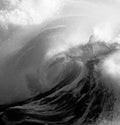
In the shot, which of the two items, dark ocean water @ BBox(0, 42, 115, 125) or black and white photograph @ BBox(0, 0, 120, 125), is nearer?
dark ocean water @ BBox(0, 42, 115, 125)

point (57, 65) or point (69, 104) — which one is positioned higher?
point (57, 65)

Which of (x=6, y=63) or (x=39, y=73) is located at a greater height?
(x=6, y=63)

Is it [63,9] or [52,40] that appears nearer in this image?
[52,40]

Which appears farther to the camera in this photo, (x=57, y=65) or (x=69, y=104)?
(x=57, y=65)

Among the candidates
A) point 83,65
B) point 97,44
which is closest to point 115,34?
point 97,44

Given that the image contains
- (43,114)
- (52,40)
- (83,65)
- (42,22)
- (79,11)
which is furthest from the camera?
(79,11)

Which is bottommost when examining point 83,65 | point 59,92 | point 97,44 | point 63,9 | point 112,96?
point 112,96

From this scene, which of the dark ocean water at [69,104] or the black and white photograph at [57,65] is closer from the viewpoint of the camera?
the dark ocean water at [69,104]

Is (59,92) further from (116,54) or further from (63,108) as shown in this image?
(116,54)
